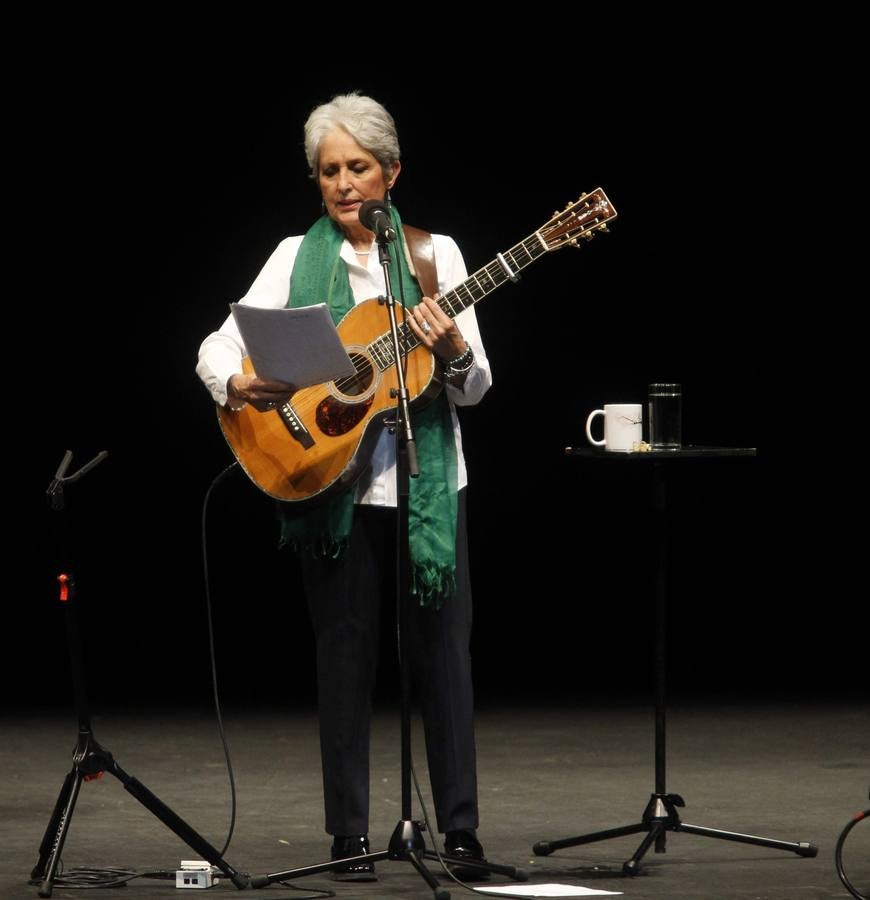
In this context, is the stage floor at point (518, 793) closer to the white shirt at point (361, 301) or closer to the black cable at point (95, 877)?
the black cable at point (95, 877)

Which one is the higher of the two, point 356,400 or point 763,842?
point 356,400

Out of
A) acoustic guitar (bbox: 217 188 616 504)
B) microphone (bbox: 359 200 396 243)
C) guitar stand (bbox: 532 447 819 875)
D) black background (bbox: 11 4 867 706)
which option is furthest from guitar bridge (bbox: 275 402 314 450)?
black background (bbox: 11 4 867 706)

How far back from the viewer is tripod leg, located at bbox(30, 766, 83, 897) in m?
3.14

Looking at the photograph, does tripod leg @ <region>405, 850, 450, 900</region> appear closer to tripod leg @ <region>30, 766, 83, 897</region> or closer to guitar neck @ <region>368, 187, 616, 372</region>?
tripod leg @ <region>30, 766, 83, 897</region>

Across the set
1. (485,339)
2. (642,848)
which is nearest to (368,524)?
(642,848)

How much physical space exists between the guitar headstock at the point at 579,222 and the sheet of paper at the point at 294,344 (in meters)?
0.49

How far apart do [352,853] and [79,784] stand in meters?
Result: 0.56

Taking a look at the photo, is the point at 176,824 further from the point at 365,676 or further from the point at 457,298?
the point at 457,298

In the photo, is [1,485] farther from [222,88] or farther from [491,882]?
[491,882]

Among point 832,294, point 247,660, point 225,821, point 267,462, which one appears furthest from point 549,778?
point 832,294

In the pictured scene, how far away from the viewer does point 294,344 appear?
10.2ft

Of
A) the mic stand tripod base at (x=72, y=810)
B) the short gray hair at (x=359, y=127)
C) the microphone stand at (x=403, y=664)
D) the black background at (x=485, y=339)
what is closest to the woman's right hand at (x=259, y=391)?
the microphone stand at (x=403, y=664)

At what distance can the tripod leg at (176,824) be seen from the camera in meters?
3.12

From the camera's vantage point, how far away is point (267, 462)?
3.38 m
